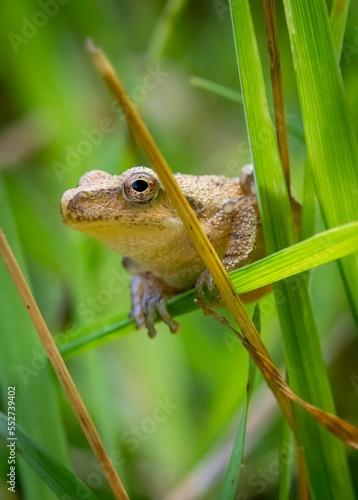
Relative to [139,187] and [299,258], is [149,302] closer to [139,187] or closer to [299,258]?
[139,187]

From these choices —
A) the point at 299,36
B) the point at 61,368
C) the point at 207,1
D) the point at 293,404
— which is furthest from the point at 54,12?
the point at 293,404

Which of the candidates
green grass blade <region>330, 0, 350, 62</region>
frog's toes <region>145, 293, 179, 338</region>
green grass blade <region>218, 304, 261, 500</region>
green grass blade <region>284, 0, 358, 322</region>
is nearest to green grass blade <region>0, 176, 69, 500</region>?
frog's toes <region>145, 293, 179, 338</region>

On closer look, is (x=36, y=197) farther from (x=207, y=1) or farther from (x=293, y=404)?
(x=293, y=404)
